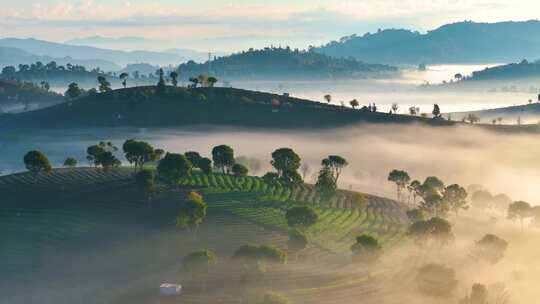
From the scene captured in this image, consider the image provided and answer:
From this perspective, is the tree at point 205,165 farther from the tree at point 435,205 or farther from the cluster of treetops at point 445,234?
the tree at point 435,205

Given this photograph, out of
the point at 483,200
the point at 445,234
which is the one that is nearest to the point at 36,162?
the point at 445,234

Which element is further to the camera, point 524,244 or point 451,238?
point 524,244

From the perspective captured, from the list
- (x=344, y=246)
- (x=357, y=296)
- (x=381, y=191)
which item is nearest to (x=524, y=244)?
(x=344, y=246)

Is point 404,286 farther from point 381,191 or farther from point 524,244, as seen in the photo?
point 381,191

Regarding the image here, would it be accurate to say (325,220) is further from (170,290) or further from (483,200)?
(483,200)

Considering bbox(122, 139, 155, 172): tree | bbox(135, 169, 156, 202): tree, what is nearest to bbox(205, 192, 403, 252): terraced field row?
bbox(135, 169, 156, 202): tree
